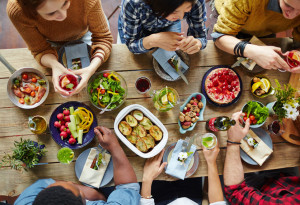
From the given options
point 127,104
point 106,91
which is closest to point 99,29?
point 106,91

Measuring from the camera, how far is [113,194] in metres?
1.55

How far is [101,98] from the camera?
1.55m

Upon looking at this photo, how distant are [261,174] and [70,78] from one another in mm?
1790

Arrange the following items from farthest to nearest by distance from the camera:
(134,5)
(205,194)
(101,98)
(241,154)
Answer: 1. (205,194)
2. (241,154)
3. (101,98)
4. (134,5)

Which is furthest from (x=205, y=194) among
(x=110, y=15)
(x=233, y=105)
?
(x=110, y=15)

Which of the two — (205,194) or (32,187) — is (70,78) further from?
(205,194)

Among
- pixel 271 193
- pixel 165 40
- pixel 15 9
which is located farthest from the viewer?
pixel 271 193

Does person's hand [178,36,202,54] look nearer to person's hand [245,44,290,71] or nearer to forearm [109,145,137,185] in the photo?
person's hand [245,44,290,71]

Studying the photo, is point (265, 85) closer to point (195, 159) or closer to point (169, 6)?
point (195, 159)

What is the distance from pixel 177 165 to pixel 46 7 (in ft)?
4.22

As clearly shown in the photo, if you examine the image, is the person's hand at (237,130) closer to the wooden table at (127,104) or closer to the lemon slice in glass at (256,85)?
the wooden table at (127,104)

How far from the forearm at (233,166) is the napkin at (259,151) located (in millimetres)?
90

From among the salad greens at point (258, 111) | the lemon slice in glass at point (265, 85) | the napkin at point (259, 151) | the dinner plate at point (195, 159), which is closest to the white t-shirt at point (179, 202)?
the dinner plate at point (195, 159)

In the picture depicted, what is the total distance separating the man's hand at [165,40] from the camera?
4.98 ft
